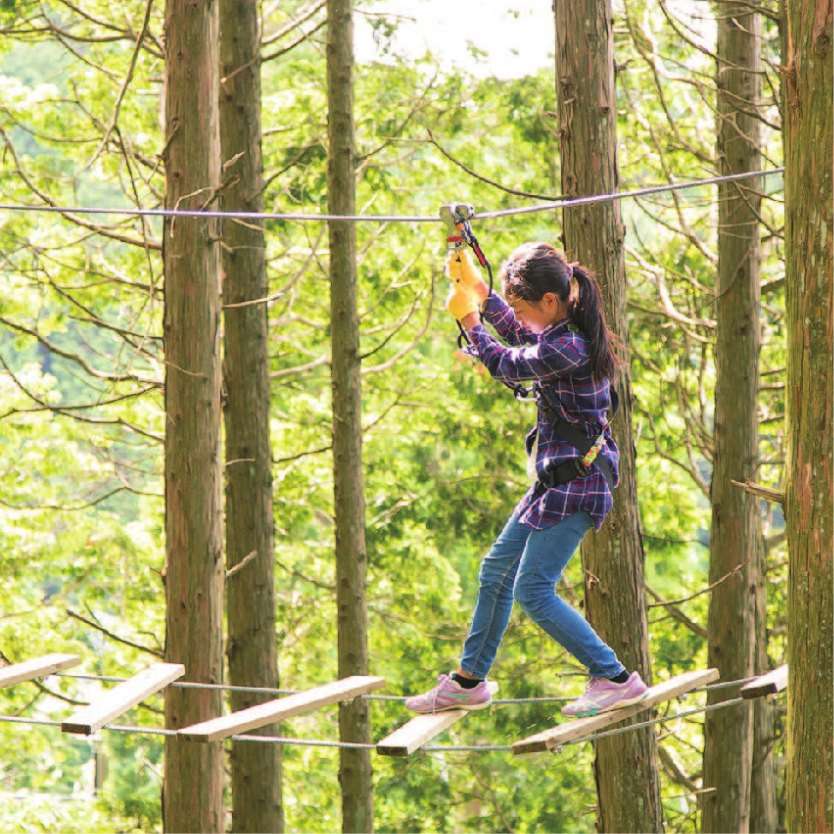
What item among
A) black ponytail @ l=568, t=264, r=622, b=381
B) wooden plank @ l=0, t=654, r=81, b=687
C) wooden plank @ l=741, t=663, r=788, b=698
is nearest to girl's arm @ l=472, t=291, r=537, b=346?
black ponytail @ l=568, t=264, r=622, b=381

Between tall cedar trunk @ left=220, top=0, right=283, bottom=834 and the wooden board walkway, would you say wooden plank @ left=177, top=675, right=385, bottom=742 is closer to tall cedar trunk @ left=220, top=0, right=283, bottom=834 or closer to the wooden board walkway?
the wooden board walkway

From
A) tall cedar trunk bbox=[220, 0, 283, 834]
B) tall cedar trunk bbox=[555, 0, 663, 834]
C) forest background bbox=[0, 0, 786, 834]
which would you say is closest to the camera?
tall cedar trunk bbox=[555, 0, 663, 834]

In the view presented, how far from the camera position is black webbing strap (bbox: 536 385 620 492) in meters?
3.65

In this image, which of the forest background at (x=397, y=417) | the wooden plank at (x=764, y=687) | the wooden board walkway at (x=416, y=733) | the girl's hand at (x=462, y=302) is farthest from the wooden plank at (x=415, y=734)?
the forest background at (x=397, y=417)

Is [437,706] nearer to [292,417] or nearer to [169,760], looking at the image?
[169,760]

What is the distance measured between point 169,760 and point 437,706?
72.2 inches

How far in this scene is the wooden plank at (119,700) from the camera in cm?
357

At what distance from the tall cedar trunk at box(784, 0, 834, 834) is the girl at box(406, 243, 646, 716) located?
2.58 ft

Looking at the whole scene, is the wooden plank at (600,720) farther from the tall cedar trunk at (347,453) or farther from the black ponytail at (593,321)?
the tall cedar trunk at (347,453)

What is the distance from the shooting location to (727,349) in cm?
734

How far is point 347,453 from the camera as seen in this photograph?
7906 millimetres

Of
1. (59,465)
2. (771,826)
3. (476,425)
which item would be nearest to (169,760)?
(771,826)

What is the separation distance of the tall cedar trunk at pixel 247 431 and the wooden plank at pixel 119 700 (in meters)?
2.48

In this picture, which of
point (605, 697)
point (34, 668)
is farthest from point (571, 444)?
point (34, 668)
